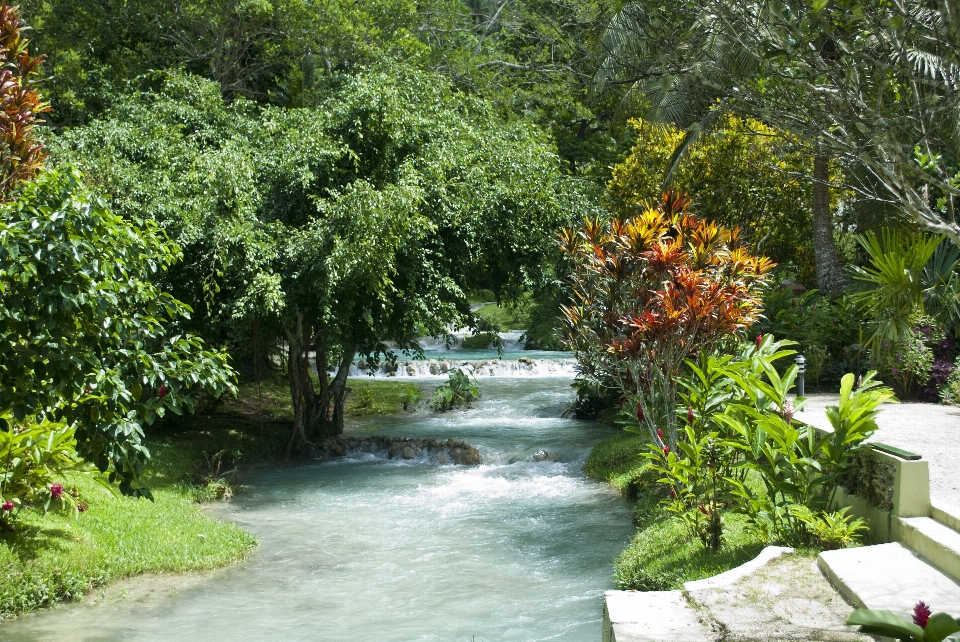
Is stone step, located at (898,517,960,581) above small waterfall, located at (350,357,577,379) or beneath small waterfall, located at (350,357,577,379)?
above

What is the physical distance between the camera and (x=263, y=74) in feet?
69.7

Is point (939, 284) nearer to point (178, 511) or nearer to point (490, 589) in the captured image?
point (490, 589)

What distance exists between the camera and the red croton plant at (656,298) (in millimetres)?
8672

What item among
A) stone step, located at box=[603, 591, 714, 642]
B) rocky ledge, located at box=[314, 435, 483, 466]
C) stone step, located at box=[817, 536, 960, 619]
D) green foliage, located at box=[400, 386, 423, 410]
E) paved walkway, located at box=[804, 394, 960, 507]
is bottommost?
rocky ledge, located at box=[314, 435, 483, 466]

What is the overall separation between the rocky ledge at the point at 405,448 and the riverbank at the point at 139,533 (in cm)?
96

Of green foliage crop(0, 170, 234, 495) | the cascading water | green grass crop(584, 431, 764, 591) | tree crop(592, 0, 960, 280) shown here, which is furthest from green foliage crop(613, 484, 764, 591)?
green foliage crop(0, 170, 234, 495)

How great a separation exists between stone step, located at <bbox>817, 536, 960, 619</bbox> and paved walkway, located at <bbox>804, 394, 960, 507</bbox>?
1105 millimetres

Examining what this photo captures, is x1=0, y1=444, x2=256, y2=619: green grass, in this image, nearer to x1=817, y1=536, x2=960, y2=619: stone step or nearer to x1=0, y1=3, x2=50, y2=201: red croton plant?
x1=0, y1=3, x2=50, y2=201: red croton plant

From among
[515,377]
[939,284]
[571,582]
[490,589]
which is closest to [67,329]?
[490,589]

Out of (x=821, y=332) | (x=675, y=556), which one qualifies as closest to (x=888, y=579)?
(x=675, y=556)

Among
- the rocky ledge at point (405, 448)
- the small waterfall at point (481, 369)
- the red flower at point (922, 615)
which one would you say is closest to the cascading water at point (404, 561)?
the rocky ledge at point (405, 448)

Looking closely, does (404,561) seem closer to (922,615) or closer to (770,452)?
(770,452)

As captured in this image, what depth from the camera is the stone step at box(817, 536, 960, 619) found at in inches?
215

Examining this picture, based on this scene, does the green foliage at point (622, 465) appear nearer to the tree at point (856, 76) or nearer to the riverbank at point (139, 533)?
the riverbank at point (139, 533)
